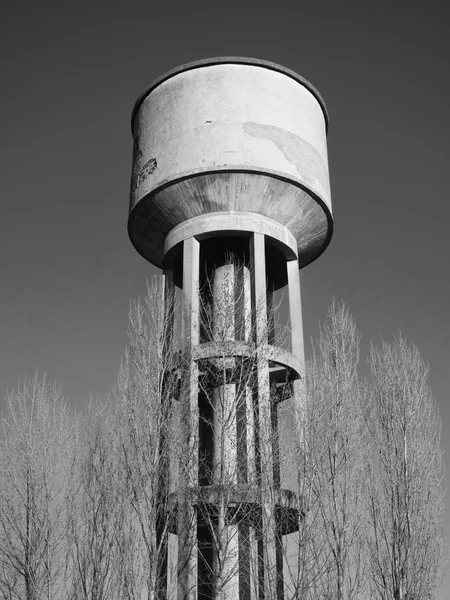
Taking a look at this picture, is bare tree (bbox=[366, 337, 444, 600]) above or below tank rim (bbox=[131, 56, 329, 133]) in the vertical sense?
below

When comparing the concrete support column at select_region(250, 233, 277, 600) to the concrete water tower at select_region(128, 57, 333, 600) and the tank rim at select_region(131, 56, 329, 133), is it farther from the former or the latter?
the tank rim at select_region(131, 56, 329, 133)

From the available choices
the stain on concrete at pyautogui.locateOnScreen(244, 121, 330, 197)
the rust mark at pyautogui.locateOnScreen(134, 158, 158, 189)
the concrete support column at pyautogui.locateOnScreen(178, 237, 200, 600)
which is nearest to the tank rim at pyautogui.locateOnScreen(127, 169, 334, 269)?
the stain on concrete at pyautogui.locateOnScreen(244, 121, 330, 197)

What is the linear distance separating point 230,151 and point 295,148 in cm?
137

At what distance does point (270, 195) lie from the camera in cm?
1434

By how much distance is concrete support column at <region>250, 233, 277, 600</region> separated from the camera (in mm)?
11469

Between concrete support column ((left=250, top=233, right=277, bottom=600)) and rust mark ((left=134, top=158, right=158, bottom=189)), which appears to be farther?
rust mark ((left=134, top=158, right=158, bottom=189))

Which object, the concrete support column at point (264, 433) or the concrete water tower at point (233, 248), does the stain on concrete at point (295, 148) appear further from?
the concrete support column at point (264, 433)

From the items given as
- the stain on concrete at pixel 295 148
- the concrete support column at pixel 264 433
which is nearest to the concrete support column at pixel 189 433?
the concrete support column at pixel 264 433

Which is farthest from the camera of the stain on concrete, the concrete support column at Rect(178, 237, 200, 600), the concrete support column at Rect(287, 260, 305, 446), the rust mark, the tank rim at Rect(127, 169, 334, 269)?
the rust mark

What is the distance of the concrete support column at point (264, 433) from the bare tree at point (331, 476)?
527 mm

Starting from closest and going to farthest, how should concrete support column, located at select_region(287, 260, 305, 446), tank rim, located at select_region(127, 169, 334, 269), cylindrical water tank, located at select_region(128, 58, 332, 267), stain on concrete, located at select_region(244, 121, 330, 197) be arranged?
concrete support column, located at select_region(287, 260, 305, 446) → tank rim, located at select_region(127, 169, 334, 269) → cylindrical water tank, located at select_region(128, 58, 332, 267) → stain on concrete, located at select_region(244, 121, 330, 197)

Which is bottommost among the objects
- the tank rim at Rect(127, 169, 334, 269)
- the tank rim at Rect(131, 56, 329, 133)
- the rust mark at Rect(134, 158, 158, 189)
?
the tank rim at Rect(127, 169, 334, 269)

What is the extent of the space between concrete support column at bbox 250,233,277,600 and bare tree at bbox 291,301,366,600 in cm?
53

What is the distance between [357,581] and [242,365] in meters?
4.11
